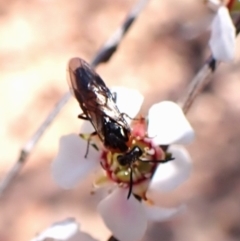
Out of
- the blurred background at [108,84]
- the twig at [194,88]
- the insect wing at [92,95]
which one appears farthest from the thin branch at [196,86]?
the blurred background at [108,84]

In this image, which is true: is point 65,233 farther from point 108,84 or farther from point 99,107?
point 108,84

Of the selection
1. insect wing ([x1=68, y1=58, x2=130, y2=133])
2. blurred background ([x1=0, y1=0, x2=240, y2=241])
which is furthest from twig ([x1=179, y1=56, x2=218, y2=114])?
blurred background ([x1=0, y1=0, x2=240, y2=241])

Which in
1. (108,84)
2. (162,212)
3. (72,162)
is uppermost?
(108,84)

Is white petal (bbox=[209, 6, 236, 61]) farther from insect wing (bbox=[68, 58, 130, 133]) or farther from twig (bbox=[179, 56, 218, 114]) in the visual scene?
insect wing (bbox=[68, 58, 130, 133])

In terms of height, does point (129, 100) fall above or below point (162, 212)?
above

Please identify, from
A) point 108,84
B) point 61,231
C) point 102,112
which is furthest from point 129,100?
point 108,84

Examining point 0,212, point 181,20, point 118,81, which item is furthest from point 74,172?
point 181,20
